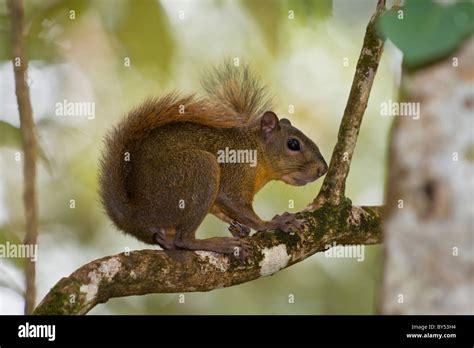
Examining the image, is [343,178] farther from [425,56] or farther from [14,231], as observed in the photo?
[425,56]

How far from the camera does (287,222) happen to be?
3342mm

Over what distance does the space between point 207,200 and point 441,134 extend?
1.69 m

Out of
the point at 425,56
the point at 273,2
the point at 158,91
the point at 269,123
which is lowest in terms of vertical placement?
the point at 425,56

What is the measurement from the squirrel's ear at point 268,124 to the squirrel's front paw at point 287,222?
28.6 inches

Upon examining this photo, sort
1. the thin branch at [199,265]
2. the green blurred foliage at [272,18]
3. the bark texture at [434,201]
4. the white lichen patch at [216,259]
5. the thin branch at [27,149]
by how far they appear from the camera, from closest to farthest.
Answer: the bark texture at [434,201]
the thin branch at [199,265]
the white lichen patch at [216,259]
the thin branch at [27,149]
the green blurred foliage at [272,18]

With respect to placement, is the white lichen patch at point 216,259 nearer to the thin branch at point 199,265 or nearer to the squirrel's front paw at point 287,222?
the thin branch at point 199,265

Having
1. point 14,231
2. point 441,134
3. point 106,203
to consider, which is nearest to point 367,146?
point 106,203

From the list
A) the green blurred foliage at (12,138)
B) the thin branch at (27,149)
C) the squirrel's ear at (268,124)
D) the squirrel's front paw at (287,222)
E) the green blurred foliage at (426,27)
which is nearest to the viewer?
the green blurred foliage at (426,27)

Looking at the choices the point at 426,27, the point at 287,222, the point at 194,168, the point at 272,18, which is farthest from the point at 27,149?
the point at 426,27

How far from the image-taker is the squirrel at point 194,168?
10.6 ft

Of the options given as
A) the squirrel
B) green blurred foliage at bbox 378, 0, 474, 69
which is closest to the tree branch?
the squirrel

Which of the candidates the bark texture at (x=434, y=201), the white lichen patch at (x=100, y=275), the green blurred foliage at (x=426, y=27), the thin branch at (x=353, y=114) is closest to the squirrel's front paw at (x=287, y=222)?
the thin branch at (x=353, y=114)
